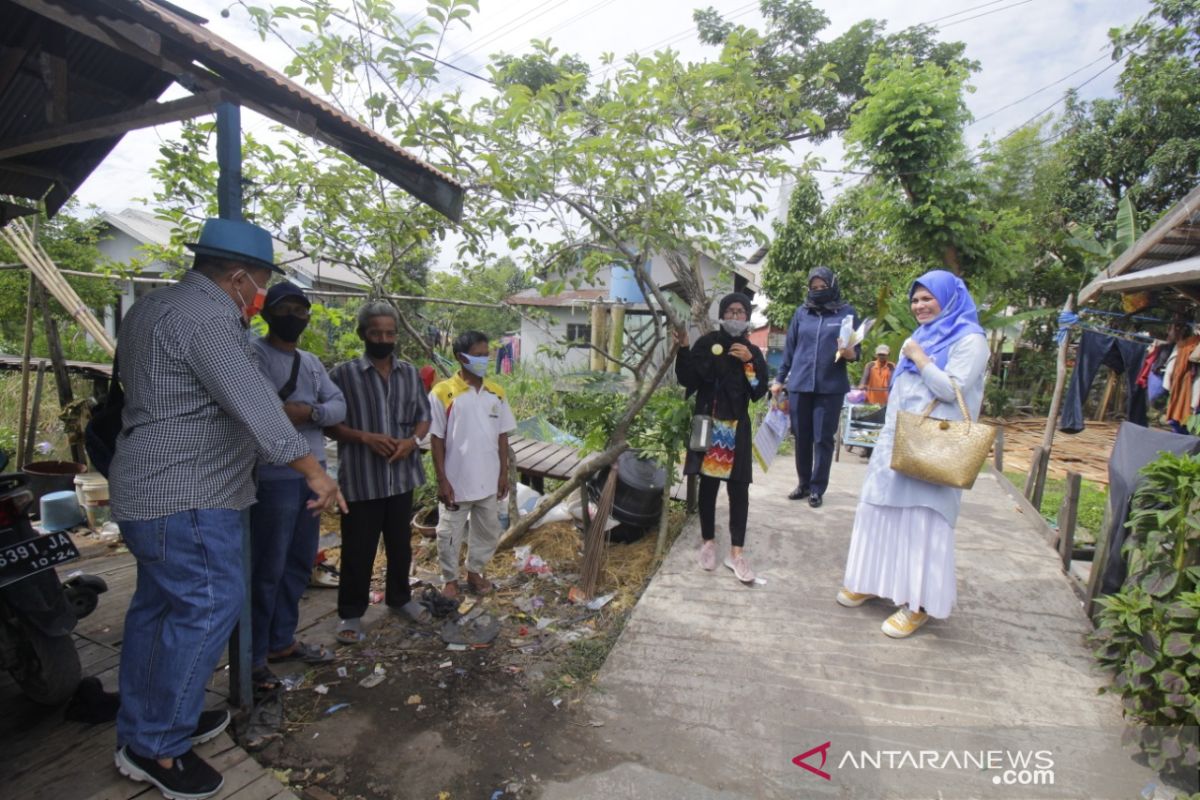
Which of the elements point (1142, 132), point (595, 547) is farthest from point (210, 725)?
point (1142, 132)

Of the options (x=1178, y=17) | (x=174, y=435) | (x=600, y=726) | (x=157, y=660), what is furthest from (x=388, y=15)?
(x=1178, y=17)

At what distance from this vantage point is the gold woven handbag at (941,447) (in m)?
3.05

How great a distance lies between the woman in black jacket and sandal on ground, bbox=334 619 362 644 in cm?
227

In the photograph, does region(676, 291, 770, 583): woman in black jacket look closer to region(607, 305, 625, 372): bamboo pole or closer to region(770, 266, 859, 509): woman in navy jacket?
region(770, 266, 859, 509): woman in navy jacket

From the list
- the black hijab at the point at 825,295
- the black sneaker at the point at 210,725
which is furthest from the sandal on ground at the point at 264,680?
the black hijab at the point at 825,295

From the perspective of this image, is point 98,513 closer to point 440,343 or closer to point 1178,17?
point 440,343

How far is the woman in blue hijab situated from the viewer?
3.19 meters

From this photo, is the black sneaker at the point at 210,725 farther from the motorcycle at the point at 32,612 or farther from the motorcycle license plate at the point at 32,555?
the motorcycle license plate at the point at 32,555

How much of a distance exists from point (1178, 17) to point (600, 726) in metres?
17.2

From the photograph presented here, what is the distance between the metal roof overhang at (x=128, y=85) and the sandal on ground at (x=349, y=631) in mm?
2375

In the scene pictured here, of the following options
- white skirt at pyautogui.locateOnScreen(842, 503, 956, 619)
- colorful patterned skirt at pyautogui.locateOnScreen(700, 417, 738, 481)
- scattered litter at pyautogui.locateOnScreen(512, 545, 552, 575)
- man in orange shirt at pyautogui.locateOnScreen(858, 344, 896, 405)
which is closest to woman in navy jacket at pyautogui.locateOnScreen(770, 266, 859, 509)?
colorful patterned skirt at pyautogui.locateOnScreen(700, 417, 738, 481)

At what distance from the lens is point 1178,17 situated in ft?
38.9

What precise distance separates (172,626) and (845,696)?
2.83 metres

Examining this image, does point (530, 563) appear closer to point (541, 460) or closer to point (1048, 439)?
point (541, 460)
